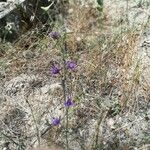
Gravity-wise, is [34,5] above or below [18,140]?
above

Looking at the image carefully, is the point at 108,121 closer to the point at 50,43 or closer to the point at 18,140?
the point at 18,140

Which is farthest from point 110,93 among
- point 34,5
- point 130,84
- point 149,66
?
point 34,5

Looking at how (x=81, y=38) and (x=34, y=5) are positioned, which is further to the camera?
(x=34, y=5)

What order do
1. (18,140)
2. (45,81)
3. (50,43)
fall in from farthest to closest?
(50,43) < (45,81) < (18,140)

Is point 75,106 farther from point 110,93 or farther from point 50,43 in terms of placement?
point 50,43

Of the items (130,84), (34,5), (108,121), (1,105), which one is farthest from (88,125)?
(34,5)

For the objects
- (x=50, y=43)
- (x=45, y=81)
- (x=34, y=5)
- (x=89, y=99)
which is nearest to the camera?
(x=89, y=99)
